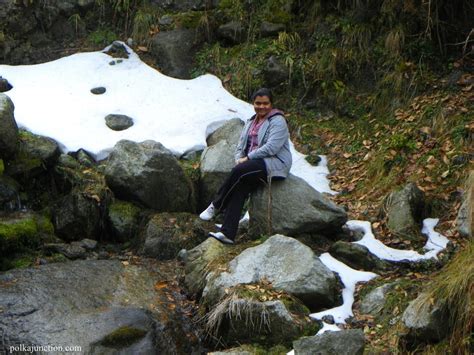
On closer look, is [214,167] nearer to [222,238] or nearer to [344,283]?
[222,238]

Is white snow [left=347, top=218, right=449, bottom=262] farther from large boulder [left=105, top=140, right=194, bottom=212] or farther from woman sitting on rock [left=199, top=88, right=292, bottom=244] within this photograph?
large boulder [left=105, top=140, right=194, bottom=212]

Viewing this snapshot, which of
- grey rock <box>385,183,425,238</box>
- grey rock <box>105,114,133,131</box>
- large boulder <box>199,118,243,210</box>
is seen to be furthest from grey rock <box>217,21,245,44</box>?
grey rock <box>385,183,425,238</box>

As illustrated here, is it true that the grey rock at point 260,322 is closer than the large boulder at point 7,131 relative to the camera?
Yes

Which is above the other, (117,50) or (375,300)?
(375,300)

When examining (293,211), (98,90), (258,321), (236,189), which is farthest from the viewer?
(98,90)

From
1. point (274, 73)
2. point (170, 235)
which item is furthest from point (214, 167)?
point (274, 73)

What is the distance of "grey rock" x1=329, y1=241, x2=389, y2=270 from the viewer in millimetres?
7719

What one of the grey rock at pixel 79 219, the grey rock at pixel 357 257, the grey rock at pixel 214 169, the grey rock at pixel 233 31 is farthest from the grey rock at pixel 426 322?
the grey rock at pixel 233 31

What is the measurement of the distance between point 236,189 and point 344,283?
1.62 metres

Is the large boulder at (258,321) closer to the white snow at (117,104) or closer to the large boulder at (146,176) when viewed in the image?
the large boulder at (146,176)

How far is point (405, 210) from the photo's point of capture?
8.41 meters

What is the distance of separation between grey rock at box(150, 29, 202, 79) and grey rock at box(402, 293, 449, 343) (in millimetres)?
7042

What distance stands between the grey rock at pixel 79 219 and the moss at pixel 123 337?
98.7 inches

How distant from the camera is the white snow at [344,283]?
6863mm
